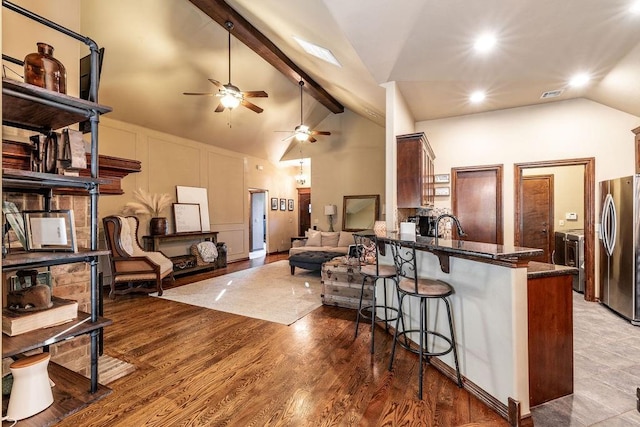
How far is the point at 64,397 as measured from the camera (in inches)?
63.8

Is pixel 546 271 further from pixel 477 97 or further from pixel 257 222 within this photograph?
pixel 257 222

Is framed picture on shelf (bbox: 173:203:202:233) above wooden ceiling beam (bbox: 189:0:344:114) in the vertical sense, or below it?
below

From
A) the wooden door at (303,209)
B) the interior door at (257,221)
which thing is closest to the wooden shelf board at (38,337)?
the interior door at (257,221)

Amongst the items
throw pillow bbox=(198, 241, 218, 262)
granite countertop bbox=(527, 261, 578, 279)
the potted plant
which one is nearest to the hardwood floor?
granite countertop bbox=(527, 261, 578, 279)


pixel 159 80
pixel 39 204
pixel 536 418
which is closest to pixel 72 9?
pixel 39 204

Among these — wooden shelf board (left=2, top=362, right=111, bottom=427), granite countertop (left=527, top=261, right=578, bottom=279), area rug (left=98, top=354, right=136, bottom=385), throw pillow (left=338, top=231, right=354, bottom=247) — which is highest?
granite countertop (left=527, top=261, right=578, bottom=279)

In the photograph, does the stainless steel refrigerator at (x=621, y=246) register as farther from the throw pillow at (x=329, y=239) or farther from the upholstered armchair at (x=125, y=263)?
the upholstered armchair at (x=125, y=263)

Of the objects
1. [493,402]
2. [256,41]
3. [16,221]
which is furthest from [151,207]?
[493,402]

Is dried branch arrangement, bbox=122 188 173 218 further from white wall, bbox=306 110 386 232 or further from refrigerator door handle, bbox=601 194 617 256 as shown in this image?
refrigerator door handle, bbox=601 194 617 256

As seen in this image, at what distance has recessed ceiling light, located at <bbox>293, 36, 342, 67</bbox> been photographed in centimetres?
369

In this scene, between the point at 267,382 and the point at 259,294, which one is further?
the point at 259,294

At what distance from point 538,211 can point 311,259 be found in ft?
15.5

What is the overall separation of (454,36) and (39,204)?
11.5ft

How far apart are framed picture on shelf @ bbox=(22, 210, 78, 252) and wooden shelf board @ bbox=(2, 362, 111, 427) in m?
0.80
